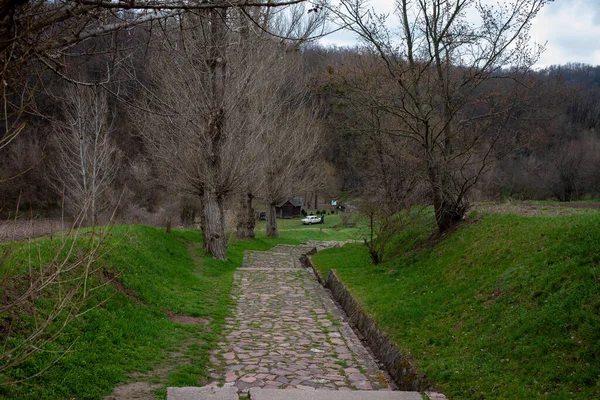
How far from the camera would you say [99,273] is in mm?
9281

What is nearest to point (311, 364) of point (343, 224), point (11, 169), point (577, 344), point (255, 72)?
point (577, 344)

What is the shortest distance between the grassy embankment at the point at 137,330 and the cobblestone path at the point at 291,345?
434 mm

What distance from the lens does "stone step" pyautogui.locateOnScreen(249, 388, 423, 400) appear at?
5535 millimetres

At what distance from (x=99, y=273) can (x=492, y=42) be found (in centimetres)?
1025

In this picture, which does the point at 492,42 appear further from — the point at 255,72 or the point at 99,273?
the point at 99,273

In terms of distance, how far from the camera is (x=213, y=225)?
60.8 ft

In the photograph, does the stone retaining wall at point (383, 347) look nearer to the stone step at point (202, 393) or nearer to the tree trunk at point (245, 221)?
the stone step at point (202, 393)

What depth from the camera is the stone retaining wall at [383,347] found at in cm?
675

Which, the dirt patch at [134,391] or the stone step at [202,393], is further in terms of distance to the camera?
the dirt patch at [134,391]

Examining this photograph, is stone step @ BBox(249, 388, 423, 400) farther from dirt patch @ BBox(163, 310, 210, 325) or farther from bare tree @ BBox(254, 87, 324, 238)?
bare tree @ BBox(254, 87, 324, 238)

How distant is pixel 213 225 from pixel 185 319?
858 centimetres

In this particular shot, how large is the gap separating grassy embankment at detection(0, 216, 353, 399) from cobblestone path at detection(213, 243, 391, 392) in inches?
17.1

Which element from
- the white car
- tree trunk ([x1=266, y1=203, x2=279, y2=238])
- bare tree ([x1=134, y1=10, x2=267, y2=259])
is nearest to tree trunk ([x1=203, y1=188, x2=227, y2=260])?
bare tree ([x1=134, y1=10, x2=267, y2=259])

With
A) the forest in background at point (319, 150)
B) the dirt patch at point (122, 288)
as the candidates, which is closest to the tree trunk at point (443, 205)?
the forest in background at point (319, 150)
